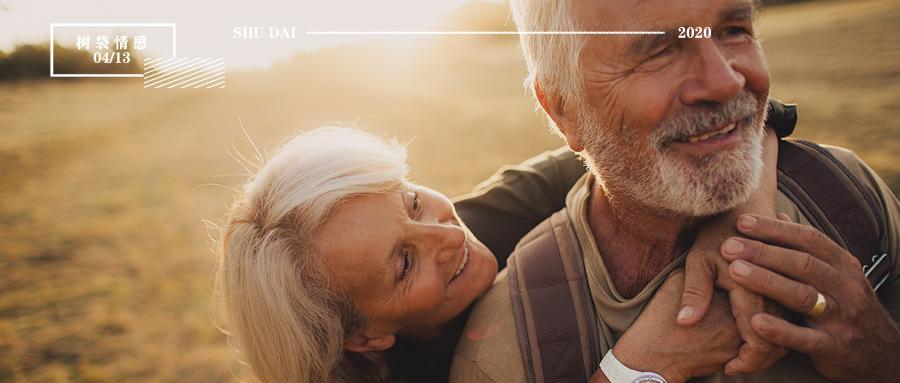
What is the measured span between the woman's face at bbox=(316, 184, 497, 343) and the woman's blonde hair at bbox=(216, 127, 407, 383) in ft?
0.24

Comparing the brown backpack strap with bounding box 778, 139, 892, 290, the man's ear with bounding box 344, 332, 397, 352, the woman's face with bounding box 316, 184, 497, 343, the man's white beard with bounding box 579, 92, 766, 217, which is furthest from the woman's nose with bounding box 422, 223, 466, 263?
the brown backpack strap with bounding box 778, 139, 892, 290

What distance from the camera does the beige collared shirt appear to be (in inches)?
77.1

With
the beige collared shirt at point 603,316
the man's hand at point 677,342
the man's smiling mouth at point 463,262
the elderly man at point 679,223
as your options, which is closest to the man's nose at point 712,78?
the elderly man at point 679,223

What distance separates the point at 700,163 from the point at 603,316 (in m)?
0.65

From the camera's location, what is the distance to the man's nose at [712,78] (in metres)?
1.81

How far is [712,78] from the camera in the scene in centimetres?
183

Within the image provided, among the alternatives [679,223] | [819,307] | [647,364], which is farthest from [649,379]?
[679,223]

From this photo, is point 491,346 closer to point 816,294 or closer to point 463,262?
point 463,262

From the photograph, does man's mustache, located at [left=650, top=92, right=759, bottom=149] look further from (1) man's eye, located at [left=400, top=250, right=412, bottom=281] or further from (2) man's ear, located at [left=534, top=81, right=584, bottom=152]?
(1) man's eye, located at [left=400, top=250, right=412, bottom=281]

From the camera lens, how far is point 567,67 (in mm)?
2223

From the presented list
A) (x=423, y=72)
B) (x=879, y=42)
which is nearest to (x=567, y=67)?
(x=879, y=42)

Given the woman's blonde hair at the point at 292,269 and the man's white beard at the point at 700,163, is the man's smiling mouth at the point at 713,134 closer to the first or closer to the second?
the man's white beard at the point at 700,163

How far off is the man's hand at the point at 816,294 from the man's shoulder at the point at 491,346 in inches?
31.5

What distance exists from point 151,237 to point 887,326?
6.99 m
